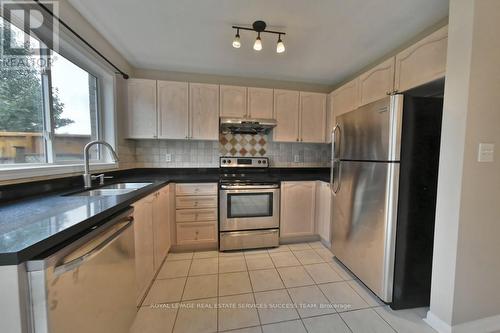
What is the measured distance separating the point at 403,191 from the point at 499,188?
503 mm

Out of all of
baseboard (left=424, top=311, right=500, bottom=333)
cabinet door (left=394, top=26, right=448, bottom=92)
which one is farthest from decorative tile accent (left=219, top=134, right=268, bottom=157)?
baseboard (left=424, top=311, right=500, bottom=333)

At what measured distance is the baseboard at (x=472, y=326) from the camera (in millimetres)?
1304

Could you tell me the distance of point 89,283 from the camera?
0.87m

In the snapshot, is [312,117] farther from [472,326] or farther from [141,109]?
[472,326]

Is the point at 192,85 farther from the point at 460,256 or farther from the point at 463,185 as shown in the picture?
the point at 460,256

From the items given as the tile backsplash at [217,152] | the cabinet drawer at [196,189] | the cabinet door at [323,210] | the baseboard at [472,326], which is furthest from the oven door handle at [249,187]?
the baseboard at [472,326]

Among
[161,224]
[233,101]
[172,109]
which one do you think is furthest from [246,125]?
[161,224]

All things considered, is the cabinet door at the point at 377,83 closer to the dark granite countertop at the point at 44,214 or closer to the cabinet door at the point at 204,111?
the cabinet door at the point at 204,111

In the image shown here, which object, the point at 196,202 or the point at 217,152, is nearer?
the point at 196,202

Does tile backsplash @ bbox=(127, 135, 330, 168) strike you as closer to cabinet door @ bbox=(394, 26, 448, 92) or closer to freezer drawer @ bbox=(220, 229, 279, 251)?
freezer drawer @ bbox=(220, 229, 279, 251)

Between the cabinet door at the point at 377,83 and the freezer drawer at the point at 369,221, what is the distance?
0.80 metres

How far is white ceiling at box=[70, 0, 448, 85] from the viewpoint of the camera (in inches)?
61.7

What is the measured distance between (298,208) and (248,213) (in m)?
0.68

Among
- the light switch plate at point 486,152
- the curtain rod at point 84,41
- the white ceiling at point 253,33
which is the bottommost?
the light switch plate at point 486,152
